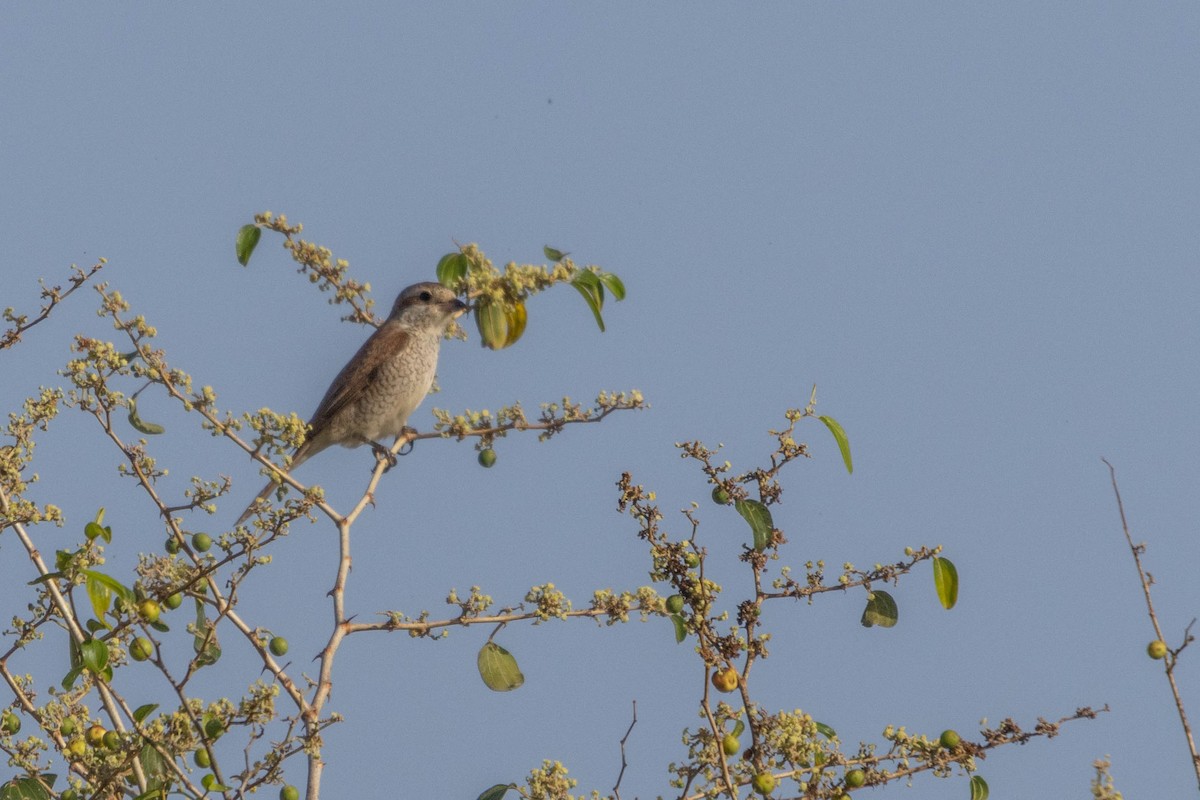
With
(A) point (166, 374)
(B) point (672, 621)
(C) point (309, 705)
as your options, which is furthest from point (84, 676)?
(B) point (672, 621)

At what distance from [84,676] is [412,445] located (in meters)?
3.52

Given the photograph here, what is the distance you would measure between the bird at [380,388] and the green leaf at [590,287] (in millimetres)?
2924

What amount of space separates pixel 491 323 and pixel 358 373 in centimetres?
297

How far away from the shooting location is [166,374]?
13.3 ft

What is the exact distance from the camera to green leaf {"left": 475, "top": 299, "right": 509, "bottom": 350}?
454 cm

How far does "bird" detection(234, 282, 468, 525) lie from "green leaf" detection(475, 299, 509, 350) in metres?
2.68

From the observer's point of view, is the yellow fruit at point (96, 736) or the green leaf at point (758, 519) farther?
the green leaf at point (758, 519)

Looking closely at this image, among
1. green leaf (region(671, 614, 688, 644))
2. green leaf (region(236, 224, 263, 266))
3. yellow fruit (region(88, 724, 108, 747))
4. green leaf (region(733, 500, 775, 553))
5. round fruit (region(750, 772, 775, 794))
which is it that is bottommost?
round fruit (region(750, 772, 775, 794))

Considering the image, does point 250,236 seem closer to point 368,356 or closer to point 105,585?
point 105,585

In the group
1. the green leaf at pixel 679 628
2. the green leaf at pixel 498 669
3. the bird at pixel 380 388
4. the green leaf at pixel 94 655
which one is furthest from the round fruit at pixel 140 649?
the bird at pixel 380 388

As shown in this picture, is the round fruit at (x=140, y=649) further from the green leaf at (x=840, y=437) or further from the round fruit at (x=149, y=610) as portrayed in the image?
the green leaf at (x=840, y=437)

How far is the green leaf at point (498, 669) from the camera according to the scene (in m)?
4.30

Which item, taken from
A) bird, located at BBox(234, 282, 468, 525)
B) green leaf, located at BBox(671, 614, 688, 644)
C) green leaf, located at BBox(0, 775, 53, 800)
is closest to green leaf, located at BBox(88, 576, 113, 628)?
green leaf, located at BBox(0, 775, 53, 800)

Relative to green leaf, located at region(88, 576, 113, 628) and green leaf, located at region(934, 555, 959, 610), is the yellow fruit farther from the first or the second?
green leaf, located at region(934, 555, 959, 610)
